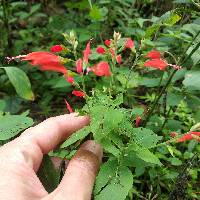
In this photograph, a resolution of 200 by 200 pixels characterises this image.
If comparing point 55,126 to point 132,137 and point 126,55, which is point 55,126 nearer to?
point 132,137

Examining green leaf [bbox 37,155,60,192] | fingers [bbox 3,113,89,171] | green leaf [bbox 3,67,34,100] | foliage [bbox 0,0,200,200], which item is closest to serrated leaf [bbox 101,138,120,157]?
foliage [bbox 0,0,200,200]

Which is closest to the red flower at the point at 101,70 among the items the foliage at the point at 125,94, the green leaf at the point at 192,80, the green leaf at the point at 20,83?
the foliage at the point at 125,94

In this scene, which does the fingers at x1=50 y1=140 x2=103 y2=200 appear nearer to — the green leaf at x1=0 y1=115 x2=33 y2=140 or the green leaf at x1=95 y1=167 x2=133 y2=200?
the green leaf at x1=95 y1=167 x2=133 y2=200

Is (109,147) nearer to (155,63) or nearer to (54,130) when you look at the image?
(54,130)

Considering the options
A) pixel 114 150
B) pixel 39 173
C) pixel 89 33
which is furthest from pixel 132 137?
pixel 89 33

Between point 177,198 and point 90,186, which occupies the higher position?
point 90,186

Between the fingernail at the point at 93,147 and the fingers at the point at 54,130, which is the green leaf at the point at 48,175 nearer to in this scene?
the fingers at the point at 54,130
